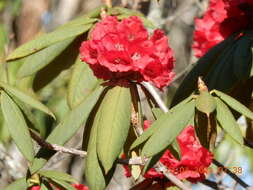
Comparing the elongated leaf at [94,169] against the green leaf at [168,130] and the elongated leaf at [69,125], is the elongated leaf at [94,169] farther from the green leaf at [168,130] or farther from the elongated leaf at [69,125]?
the green leaf at [168,130]

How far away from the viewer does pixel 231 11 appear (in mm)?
2377

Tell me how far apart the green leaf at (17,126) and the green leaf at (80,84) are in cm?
37

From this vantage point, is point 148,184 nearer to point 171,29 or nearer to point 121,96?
point 121,96

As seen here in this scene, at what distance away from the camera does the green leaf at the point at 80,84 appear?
2189mm

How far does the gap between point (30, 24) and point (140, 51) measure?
7576 millimetres

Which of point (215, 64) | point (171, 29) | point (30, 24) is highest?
point (215, 64)

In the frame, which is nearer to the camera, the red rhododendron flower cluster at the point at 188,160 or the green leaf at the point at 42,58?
the red rhododendron flower cluster at the point at 188,160

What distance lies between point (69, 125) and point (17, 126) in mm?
167

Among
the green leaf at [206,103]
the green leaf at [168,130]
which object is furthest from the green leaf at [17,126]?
the green leaf at [206,103]

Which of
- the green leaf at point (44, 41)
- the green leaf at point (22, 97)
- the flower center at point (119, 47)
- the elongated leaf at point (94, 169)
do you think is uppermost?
the flower center at point (119, 47)

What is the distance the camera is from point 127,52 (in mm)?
1842

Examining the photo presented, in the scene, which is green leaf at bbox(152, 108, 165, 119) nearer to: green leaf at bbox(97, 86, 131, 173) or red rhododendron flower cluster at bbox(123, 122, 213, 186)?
green leaf at bbox(97, 86, 131, 173)

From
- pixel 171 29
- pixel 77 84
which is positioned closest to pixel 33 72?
pixel 77 84

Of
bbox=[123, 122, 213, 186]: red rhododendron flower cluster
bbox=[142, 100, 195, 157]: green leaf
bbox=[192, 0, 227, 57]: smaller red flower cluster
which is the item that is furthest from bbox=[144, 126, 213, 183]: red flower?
bbox=[192, 0, 227, 57]: smaller red flower cluster
